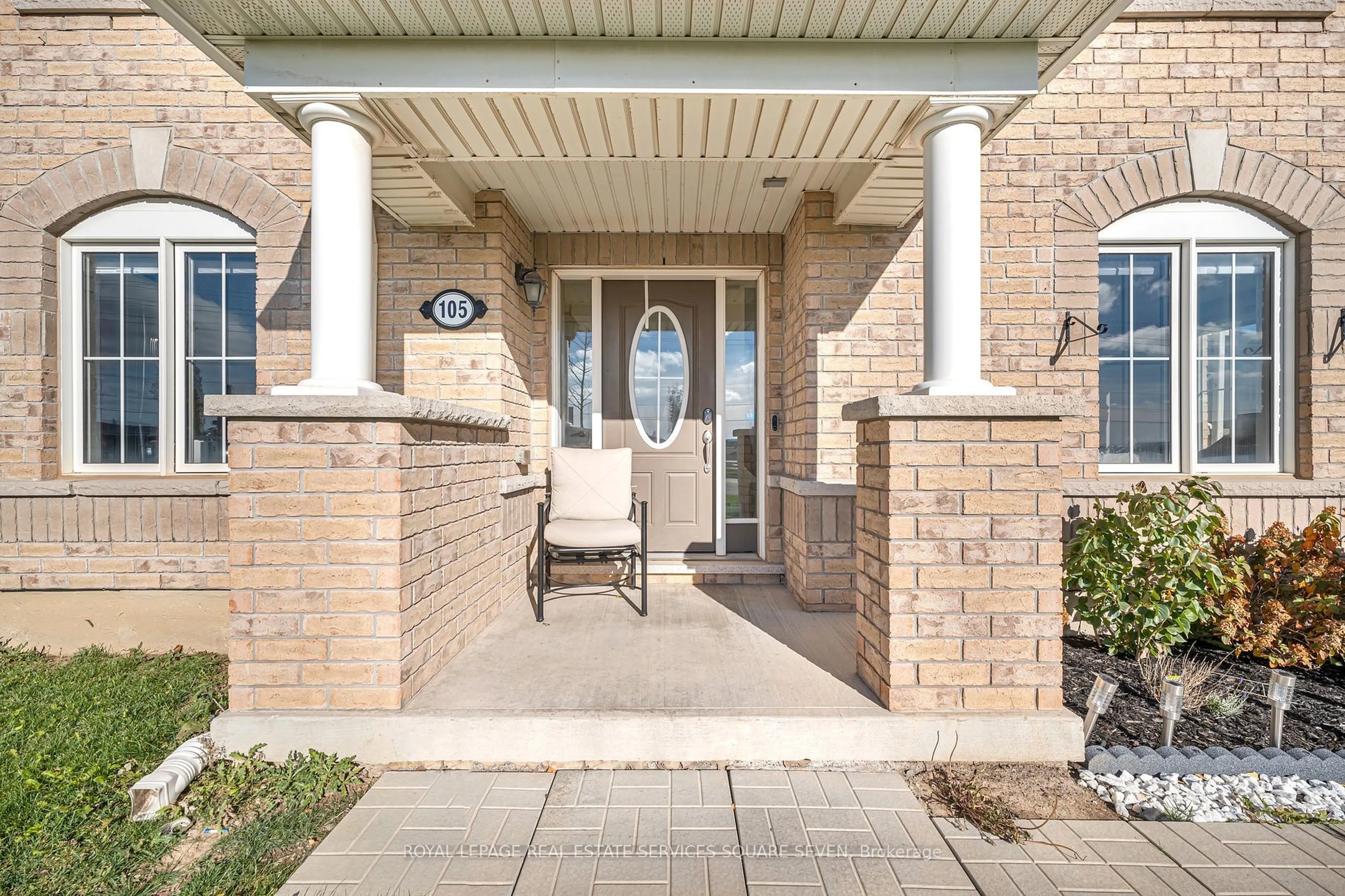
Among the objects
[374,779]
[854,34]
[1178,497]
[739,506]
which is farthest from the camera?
[739,506]

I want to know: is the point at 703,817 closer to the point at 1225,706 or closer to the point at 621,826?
the point at 621,826

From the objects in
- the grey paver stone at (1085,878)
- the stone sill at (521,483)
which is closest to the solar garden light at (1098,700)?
the grey paver stone at (1085,878)

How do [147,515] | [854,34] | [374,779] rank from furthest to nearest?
[147,515]
[854,34]
[374,779]

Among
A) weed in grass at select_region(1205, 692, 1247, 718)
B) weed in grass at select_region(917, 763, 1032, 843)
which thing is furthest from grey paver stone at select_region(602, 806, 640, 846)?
weed in grass at select_region(1205, 692, 1247, 718)

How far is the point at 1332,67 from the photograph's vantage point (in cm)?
374

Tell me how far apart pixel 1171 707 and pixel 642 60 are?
300cm

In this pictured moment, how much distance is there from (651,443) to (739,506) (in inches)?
29.9

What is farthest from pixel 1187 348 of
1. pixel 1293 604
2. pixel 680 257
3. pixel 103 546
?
pixel 103 546

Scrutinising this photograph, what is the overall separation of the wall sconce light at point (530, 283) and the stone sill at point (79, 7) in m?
2.50

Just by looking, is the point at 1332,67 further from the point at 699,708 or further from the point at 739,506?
the point at 699,708

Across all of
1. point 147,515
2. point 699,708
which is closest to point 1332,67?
point 699,708

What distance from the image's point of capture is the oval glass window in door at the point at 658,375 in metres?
4.52

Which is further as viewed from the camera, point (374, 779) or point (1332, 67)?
point (1332, 67)

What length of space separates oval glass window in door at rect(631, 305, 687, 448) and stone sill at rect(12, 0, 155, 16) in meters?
3.43
